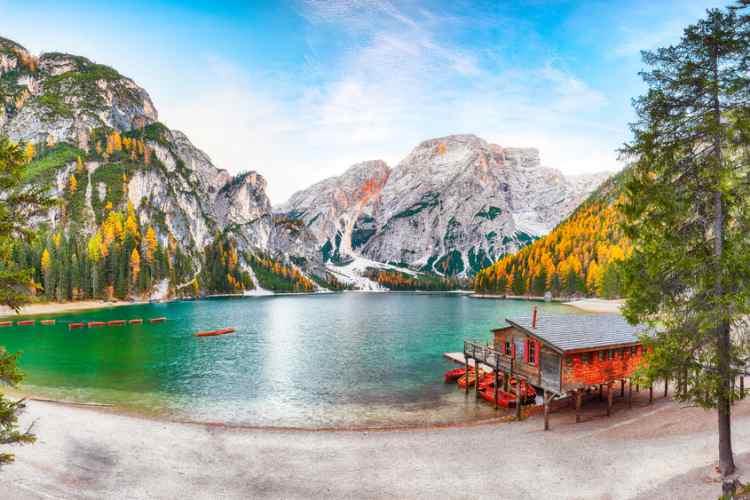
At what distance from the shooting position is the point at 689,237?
56.8 feet

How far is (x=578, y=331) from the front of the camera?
35156 millimetres

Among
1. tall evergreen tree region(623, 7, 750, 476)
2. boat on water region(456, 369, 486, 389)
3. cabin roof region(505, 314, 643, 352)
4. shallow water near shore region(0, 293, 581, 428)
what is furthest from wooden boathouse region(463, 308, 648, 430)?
tall evergreen tree region(623, 7, 750, 476)

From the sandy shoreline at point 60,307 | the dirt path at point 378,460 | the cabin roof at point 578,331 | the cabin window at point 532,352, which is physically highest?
the cabin roof at point 578,331

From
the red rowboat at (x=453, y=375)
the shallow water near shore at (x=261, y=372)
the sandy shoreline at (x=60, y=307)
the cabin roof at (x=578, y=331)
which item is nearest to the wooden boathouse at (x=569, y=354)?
the cabin roof at (x=578, y=331)

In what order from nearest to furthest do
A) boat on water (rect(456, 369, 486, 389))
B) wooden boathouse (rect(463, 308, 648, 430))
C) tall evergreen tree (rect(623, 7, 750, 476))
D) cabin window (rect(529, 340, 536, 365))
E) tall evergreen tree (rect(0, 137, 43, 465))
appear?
tall evergreen tree (rect(0, 137, 43, 465)) < tall evergreen tree (rect(623, 7, 750, 476)) < wooden boathouse (rect(463, 308, 648, 430)) < cabin window (rect(529, 340, 536, 365)) < boat on water (rect(456, 369, 486, 389))

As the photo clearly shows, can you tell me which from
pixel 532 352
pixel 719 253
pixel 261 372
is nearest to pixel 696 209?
pixel 719 253

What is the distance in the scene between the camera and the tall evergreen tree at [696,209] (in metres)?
15.7

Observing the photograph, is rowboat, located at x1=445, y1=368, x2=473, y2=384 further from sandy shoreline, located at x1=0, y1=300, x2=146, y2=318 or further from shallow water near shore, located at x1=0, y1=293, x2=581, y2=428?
sandy shoreline, located at x1=0, y1=300, x2=146, y2=318

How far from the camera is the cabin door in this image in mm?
32656

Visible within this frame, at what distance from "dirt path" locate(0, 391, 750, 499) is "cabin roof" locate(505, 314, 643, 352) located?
5539mm

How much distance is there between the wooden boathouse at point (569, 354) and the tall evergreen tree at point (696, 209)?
1440 centimetres

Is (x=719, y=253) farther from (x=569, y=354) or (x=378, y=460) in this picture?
(x=378, y=460)

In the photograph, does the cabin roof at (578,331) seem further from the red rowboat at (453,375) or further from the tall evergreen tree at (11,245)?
the tall evergreen tree at (11,245)

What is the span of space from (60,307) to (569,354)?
15637 centimetres
